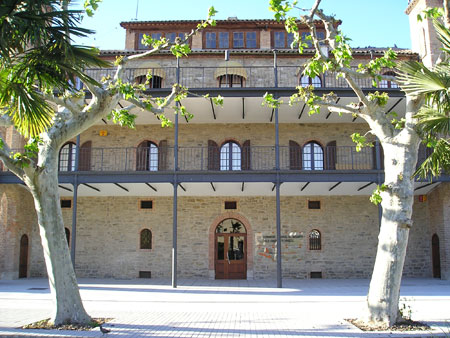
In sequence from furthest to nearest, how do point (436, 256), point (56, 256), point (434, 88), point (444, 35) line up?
point (436, 256), point (56, 256), point (434, 88), point (444, 35)

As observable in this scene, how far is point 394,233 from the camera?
7570mm

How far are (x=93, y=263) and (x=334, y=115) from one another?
11.1 meters

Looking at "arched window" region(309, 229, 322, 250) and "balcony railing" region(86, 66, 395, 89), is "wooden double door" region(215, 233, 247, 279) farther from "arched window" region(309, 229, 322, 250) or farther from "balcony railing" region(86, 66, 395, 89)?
"balcony railing" region(86, 66, 395, 89)

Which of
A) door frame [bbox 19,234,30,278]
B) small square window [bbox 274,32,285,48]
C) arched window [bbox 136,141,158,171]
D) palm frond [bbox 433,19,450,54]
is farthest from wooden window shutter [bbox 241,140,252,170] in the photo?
palm frond [bbox 433,19,450,54]

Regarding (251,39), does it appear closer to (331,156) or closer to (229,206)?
(331,156)

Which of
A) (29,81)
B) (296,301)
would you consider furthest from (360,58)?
(29,81)

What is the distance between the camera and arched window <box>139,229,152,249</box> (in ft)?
58.0

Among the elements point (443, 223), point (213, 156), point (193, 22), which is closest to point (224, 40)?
point (193, 22)

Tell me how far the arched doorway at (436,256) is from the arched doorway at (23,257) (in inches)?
A: 629

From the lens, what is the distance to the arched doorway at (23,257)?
57.1 feet

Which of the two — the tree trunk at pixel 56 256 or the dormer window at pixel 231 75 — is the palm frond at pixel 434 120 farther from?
the dormer window at pixel 231 75

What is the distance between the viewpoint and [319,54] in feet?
25.2

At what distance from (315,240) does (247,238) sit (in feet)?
8.77

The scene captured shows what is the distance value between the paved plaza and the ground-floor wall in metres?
1.41
